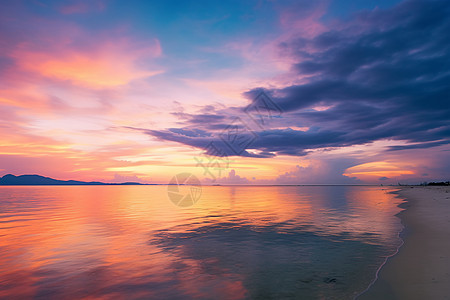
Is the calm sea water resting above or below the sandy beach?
below

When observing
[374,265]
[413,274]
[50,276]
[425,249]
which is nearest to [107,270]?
[50,276]

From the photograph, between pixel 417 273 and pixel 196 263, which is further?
pixel 196 263

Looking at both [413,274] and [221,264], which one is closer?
[413,274]

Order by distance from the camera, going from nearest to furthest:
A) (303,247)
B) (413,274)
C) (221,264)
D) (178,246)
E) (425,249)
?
(413,274) → (221,264) → (425,249) → (303,247) → (178,246)

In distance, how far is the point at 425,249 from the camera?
1281 cm

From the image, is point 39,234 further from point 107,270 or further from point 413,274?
point 413,274

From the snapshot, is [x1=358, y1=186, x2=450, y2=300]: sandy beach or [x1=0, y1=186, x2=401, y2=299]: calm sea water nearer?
[x1=358, y1=186, x2=450, y2=300]: sandy beach

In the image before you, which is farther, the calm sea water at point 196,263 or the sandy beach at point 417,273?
the calm sea water at point 196,263

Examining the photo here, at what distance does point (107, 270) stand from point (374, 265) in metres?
12.2

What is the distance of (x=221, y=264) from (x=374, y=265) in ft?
22.9

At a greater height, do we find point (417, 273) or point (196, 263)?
point (417, 273)

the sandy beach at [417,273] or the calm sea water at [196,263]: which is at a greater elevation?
the sandy beach at [417,273]

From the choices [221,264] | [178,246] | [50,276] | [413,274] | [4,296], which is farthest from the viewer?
[178,246]

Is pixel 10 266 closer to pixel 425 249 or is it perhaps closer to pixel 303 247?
pixel 303 247
